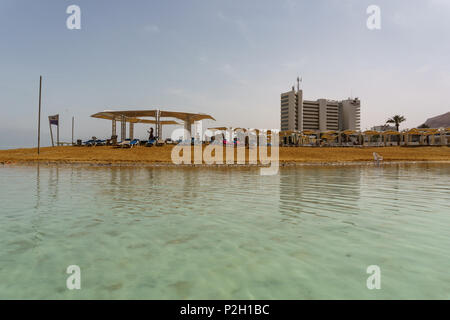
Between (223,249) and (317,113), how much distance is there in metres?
144

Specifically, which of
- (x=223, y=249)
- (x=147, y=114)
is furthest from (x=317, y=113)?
(x=223, y=249)

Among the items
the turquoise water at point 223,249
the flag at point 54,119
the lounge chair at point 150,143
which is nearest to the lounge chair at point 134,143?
the lounge chair at point 150,143

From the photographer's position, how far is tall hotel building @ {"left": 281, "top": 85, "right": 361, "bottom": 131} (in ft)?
436

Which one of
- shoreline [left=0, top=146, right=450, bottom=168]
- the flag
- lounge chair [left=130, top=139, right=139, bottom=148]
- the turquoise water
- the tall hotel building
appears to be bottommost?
the turquoise water

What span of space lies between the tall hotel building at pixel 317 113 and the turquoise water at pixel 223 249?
13034cm

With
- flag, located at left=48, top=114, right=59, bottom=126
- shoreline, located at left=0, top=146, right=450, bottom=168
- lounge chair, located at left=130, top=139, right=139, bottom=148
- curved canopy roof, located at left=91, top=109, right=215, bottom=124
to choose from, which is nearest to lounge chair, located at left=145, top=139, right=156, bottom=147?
lounge chair, located at left=130, top=139, right=139, bottom=148

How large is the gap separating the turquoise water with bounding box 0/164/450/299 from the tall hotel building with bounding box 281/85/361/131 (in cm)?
13034

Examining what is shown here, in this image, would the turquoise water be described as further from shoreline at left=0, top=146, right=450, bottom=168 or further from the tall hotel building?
the tall hotel building

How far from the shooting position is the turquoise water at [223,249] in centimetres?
275

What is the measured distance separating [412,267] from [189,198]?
5556 millimetres

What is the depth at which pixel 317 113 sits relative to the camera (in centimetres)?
13912
